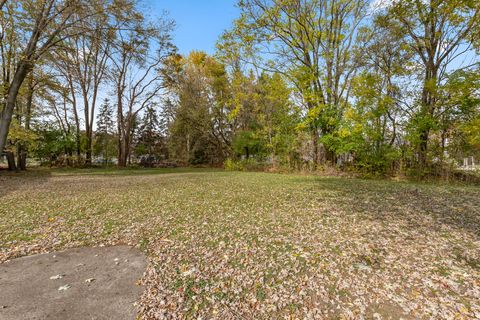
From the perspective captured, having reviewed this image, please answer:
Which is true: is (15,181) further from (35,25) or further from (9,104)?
(35,25)

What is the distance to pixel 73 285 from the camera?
2141 mm

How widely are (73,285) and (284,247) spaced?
230 centimetres

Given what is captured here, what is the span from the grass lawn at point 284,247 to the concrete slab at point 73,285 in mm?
201

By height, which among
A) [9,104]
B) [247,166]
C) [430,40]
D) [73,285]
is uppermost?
[430,40]

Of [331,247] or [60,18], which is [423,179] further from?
[60,18]

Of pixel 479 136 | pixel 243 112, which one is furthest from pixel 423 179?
pixel 243 112

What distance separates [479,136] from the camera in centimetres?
702

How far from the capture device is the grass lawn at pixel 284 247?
1847 mm

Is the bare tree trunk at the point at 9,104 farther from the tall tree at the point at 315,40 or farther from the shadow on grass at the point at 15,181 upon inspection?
the tall tree at the point at 315,40

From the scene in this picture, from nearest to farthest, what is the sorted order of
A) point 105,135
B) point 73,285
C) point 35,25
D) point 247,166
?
point 73,285
point 35,25
point 247,166
point 105,135

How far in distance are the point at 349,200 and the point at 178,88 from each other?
16.0 metres

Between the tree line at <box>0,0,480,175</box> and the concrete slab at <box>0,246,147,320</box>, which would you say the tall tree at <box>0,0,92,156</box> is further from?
the concrete slab at <box>0,246,147,320</box>

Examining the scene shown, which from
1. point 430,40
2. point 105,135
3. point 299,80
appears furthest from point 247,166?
point 105,135

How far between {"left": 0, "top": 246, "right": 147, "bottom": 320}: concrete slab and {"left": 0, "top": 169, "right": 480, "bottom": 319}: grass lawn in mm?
201
